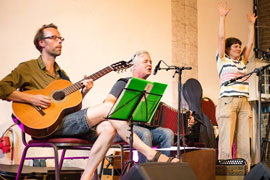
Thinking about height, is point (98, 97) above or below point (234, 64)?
below

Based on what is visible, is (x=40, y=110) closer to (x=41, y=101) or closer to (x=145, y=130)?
(x=41, y=101)

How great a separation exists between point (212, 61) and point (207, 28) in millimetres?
550

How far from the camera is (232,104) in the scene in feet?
14.2

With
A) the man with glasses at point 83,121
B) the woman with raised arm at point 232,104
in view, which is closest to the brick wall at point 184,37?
the woman with raised arm at point 232,104

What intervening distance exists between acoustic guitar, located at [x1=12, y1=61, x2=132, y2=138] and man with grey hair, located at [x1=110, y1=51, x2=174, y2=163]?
16.7 inches

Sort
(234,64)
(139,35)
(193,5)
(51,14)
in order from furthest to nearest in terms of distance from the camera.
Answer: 1. (193,5)
2. (139,35)
3. (51,14)
4. (234,64)

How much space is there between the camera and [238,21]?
725 centimetres

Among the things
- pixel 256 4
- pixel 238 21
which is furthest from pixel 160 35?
pixel 256 4

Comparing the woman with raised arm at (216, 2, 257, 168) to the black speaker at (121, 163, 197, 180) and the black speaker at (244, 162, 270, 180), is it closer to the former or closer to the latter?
the black speaker at (244, 162, 270, 180)

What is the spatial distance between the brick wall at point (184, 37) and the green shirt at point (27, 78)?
2.95 m

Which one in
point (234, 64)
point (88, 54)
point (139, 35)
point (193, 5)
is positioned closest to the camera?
point (234, 64)

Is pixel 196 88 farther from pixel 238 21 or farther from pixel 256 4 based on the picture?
pixel 256 4

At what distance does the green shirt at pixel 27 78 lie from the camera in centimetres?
293

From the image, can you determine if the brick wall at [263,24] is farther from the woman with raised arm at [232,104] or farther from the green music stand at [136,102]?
the green music stand at [136,102]
